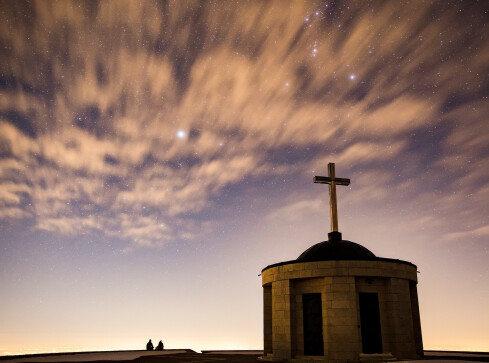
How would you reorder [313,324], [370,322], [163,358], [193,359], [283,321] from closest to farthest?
[370,322] < [313,324] < [283,321] < [193,359] < [163,358]

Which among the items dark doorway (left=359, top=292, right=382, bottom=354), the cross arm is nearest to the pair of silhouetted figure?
the cross arm

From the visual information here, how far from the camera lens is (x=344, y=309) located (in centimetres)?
2105

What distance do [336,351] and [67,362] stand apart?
609 inches

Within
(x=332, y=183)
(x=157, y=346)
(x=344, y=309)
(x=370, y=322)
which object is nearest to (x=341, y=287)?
(x=344, y=309)

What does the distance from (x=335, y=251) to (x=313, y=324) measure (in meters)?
4.47

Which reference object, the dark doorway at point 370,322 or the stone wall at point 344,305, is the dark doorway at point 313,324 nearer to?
the stone wall at point 344,305

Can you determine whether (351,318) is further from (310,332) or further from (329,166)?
(329,166)

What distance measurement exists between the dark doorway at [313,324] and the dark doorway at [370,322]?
2208mm

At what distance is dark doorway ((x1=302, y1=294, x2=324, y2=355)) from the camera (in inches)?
855

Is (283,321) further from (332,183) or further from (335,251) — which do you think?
(332,183)

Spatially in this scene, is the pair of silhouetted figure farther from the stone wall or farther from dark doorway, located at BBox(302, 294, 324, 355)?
dark doorway, located at BBox(302, 294, 324, 355)

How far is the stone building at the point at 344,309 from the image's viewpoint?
20.9 meters

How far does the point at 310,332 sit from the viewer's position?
22.1 meters

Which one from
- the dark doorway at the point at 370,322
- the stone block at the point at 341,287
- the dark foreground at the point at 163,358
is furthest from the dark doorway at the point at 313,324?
the dark foreground at the point at 163,358
